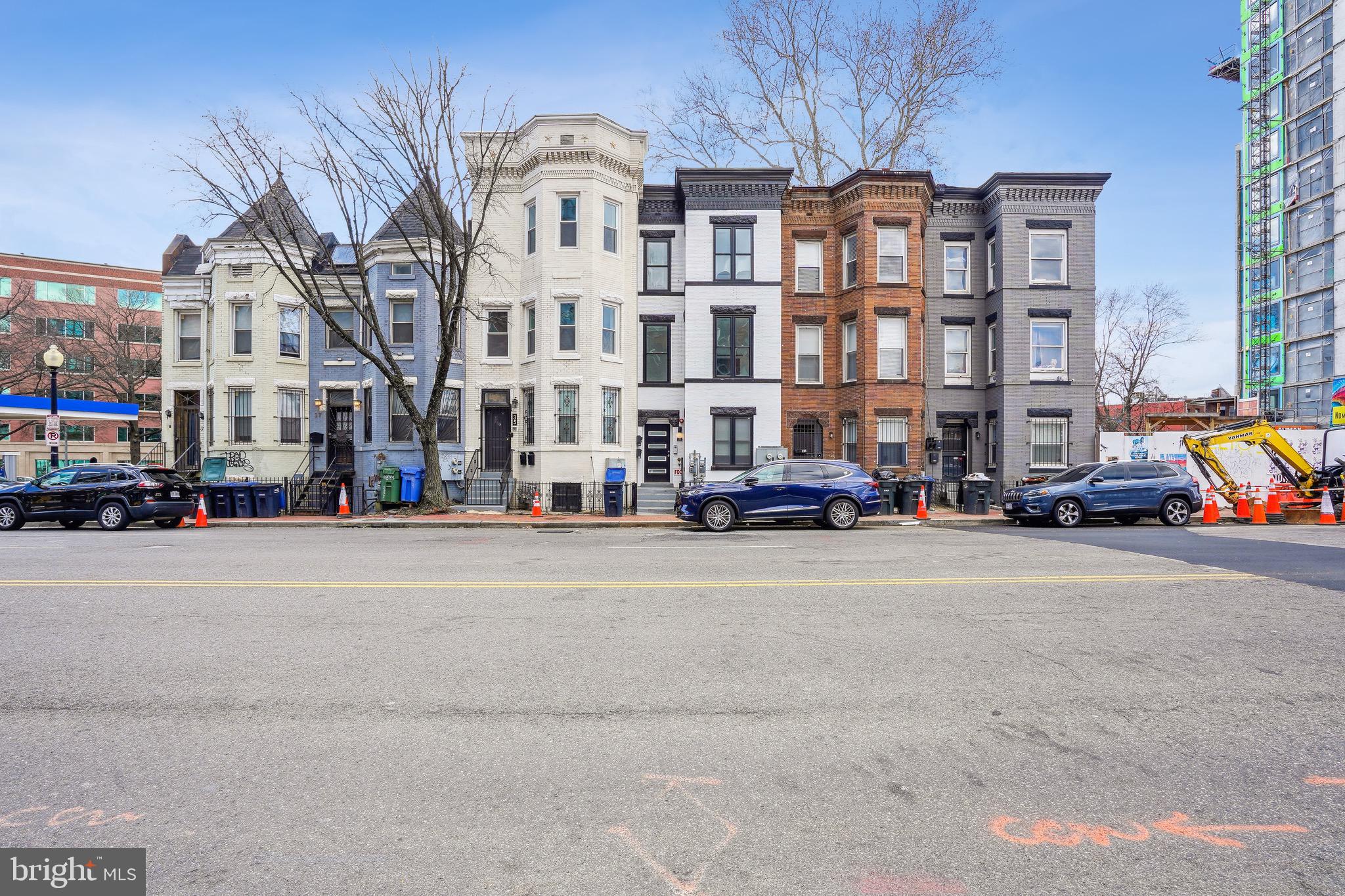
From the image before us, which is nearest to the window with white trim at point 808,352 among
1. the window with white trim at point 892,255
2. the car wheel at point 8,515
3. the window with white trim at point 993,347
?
the window with white trim at point 892,255

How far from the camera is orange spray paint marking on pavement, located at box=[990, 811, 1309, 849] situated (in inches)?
117

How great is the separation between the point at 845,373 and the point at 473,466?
1326 cm

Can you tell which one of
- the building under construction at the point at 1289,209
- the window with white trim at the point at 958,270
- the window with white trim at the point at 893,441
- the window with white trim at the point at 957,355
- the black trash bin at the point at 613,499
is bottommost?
the black trash bin at the point at 613,499

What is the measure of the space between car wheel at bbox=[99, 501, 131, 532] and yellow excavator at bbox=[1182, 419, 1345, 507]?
2805 cm

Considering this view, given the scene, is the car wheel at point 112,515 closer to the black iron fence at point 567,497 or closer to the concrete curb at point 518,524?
the concrete curb at point 518,524

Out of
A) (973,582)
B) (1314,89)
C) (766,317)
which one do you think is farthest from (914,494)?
(1314,89)

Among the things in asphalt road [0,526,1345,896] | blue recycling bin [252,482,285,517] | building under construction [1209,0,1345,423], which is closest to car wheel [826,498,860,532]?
asphalt road [0,526,1345,896]

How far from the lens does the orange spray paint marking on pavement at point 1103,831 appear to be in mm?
2980

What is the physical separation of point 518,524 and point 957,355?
16.5 metres

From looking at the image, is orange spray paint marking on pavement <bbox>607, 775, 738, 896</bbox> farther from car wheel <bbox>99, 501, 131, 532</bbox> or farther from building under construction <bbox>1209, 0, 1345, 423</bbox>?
building under construction <bbox>1209, 0, 1345, 423</bbox>

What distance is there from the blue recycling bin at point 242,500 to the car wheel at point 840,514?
16.2m

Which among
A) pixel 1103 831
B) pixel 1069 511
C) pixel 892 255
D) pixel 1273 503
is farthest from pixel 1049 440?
pixel 1103 831

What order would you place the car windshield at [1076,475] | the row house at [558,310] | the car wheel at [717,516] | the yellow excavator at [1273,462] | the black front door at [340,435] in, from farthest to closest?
the black front door at [340,435] < the row house at [558,310] < the yellow excavator at [1273,462] < the car windshield at [1076,475] < the car wheel at [717,516]

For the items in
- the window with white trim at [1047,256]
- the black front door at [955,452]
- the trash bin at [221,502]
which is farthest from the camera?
the black front door at [955,452]
